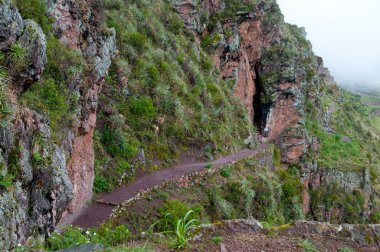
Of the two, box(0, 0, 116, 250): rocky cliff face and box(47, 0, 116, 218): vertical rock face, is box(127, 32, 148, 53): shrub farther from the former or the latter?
box(0, 0, 116, 250): rocky cliff face

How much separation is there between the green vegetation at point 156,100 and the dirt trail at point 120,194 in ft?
1.42

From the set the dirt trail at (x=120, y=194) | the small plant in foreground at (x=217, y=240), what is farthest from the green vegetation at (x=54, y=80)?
the small plant in foreground at (x=217, y=240)

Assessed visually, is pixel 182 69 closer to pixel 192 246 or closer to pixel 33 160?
pixel 33 160

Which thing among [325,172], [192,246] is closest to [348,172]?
[325,172]

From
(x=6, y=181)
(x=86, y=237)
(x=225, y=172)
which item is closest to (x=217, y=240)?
(x=6, y=181)

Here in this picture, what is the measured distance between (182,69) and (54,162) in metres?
15.4

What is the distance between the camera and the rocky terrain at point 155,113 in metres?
7.58

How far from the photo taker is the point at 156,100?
17.6 metres

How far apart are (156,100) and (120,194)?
20.2 ft

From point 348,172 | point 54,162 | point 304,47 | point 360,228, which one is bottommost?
point 348,172

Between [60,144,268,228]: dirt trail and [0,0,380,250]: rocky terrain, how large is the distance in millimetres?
282

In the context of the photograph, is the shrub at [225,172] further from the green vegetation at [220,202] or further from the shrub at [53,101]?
the shrub at [53,101]

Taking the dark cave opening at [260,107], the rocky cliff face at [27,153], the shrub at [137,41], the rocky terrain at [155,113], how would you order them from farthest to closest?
the dark cave opening at [260,107] → the shrub at [137,41] → the rocky terrain at [155,113] → the rocky cliff face at [27,153]

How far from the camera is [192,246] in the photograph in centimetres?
563
